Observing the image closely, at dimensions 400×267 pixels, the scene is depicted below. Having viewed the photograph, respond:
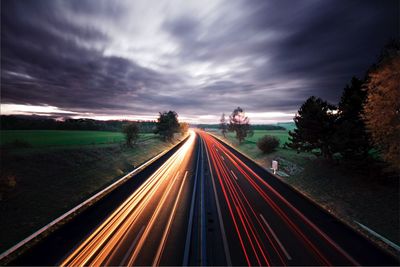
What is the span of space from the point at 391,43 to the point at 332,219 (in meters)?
13.9

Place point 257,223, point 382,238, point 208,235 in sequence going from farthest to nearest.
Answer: point 257,223 → point 208,235 → point 382,238

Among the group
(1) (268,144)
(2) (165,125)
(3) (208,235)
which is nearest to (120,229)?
(3) (208,235)

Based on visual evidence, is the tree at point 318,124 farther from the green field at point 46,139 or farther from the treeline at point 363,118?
the green field at point 46,139

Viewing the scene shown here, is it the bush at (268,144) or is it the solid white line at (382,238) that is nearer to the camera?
the solid white line at (382,238)

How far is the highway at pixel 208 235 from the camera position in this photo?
820 cm

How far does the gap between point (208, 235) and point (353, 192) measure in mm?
15000

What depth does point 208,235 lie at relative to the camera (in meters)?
10.0

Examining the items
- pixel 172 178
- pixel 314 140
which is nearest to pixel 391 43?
pixel 314 140

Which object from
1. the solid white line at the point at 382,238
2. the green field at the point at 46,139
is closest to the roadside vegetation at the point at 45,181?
the green field at the point at 46,139

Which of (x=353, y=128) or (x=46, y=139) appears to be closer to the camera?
(x=353, y=128)

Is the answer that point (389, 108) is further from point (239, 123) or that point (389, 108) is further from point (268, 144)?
point (239, 123)

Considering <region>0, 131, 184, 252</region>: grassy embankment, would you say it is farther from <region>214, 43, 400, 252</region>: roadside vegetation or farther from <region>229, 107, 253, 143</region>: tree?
<region>229, 107, 253, 143</region>: tree

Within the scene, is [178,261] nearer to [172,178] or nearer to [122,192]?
[122,192]

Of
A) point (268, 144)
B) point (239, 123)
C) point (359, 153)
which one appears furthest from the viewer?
point (239, 123)
